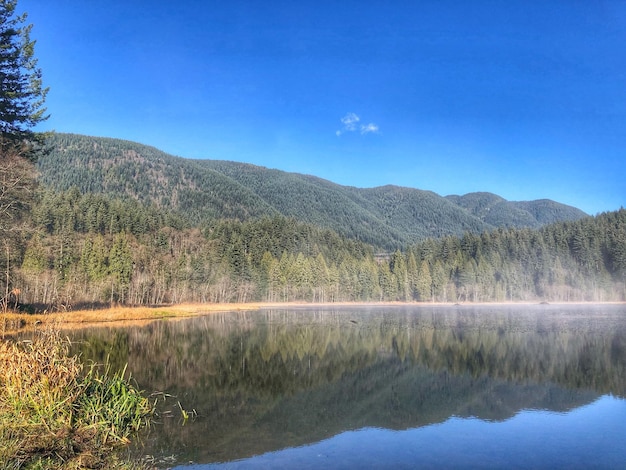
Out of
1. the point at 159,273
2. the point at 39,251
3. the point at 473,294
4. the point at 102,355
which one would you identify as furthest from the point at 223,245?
the point at 102,355

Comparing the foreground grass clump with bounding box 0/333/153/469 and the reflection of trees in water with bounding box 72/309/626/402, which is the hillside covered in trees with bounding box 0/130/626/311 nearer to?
the reflection of trees in water with bounding box 72/309/626/402

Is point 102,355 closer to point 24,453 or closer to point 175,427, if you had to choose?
point 175,427

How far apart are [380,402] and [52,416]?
12135 mm

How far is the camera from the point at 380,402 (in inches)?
718

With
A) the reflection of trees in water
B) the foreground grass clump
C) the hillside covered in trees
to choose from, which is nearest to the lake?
the reflection of trees in water

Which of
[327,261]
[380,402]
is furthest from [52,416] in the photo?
[327,261]

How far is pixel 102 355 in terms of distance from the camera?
25953 mm

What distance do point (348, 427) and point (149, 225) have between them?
133654mm

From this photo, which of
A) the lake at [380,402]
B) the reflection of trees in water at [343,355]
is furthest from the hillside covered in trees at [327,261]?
the lake at [380,402]

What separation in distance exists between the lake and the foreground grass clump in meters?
1.11

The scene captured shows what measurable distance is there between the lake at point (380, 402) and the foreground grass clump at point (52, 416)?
1.11 meters

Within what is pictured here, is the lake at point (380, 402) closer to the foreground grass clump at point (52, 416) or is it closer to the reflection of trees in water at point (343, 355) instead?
the reflection of trees in water at point (343, 355)

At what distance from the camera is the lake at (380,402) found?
1207cm

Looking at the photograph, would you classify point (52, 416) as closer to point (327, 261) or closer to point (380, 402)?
point (380, 402)
